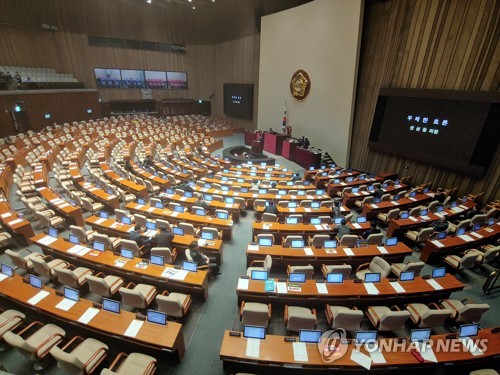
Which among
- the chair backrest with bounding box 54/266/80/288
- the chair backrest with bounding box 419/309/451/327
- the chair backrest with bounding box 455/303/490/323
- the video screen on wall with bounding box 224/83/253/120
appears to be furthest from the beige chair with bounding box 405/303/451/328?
the video screen on wall with bounding box 224/83/253/120

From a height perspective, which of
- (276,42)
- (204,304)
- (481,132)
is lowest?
(204,304)

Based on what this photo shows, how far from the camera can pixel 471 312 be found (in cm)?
529

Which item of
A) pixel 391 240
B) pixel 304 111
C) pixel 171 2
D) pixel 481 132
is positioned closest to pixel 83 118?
pixel 171 2

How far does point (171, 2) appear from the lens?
968 inches

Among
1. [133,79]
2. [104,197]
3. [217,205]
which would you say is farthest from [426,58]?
[133,79]

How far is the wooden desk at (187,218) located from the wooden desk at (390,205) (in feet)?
17.8

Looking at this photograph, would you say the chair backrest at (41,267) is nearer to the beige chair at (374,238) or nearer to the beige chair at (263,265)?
the beige chair at (263,265)

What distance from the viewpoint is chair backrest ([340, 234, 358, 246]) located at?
24.9ft

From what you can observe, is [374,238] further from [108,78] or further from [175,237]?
[108,78]

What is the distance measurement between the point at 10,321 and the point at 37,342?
0.91m

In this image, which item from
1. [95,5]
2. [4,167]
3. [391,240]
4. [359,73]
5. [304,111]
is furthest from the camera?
[95,5]

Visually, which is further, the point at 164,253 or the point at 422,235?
the point at 422,235

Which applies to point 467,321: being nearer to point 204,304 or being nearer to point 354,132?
point 204,304

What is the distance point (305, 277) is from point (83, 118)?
26.8 m
